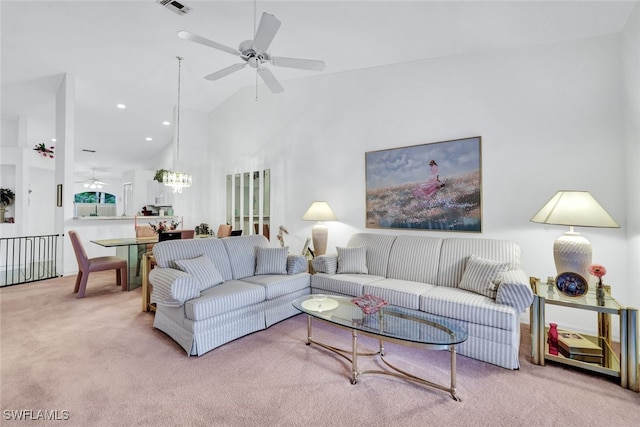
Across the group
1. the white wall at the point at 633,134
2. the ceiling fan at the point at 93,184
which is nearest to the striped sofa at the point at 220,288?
the white wall at the point at 633,134

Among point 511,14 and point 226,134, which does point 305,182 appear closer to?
point 226,134

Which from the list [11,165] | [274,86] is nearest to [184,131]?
[11,165]

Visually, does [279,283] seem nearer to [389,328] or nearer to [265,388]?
[265,388]

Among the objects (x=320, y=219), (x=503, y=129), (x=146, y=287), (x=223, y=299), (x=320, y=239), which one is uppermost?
(x=503, y=129)

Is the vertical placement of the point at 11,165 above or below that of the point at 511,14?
below

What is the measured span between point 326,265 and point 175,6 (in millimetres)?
3408

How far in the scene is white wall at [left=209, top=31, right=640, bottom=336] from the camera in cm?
274

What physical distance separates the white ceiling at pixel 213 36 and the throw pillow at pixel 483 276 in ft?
7.61

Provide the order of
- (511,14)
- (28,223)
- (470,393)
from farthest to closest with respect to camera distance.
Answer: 1. (28,223)
2. (511,14)
3. (470,393)

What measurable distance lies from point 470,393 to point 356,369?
0.76 m

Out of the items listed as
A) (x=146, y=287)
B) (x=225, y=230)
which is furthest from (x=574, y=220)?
(x=225, y=230)

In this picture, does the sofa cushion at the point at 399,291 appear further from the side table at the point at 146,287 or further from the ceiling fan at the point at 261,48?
the side table at the point at 146,287

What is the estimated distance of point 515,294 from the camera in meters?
2.31

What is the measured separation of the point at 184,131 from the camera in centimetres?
668
